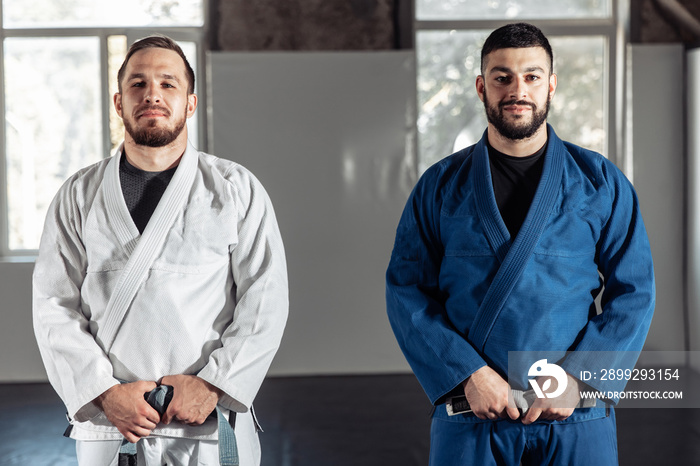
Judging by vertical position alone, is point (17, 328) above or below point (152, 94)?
below

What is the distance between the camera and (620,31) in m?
4.49

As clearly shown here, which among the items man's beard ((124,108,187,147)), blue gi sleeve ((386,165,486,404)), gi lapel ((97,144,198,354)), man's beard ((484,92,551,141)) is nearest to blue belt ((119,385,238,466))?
gi lapel ((97,144,198,354))

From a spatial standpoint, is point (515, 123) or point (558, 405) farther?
point (515, 123)

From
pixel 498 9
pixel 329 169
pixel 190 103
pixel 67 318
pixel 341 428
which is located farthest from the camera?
pixel 498 9

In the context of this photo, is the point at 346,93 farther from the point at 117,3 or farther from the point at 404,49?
the point at 117,3

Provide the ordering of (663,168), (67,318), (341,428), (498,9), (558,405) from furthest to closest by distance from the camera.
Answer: (498,9) → (663,168) → (341,428) → (67,318) → (558,405)

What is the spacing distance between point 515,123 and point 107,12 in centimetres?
378

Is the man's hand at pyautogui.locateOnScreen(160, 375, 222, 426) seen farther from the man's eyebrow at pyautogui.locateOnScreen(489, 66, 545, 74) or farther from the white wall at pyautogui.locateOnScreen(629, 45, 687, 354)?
the white wall at pyautogui.locateOnScreen(629, 45, 687, 354)

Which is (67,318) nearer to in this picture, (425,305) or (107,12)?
(425,305)

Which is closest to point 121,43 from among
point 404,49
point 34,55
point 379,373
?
point 34,55

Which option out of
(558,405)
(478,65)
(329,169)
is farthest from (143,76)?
(478,65)

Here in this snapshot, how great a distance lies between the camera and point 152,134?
5.10ft

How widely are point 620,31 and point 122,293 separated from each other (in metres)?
4.06

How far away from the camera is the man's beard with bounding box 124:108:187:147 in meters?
1.55
